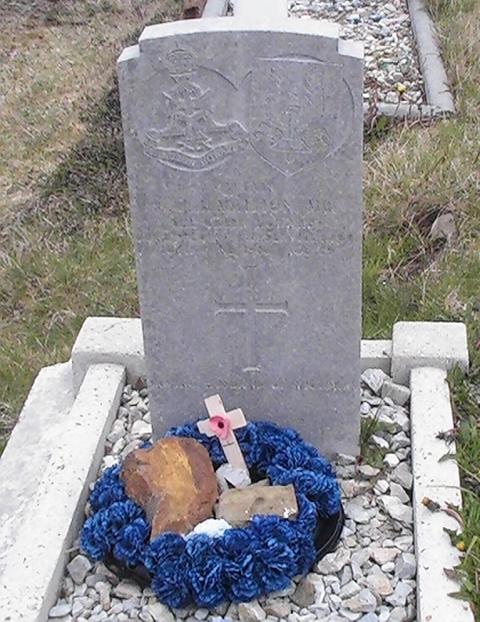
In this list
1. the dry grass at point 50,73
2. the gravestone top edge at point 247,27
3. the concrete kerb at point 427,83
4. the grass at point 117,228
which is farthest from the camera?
the dry grass at point 50,73

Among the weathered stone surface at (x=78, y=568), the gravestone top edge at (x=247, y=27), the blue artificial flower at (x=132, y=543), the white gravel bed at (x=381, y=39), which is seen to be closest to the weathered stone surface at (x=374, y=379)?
the blue artificial flower at (x=132, y=543)

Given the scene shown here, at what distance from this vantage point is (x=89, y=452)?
3070 mm

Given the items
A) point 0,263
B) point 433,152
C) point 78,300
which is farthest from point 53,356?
point 433,152

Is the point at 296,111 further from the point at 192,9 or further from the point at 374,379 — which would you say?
the point at 192,9

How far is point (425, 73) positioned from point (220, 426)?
421 centimetres

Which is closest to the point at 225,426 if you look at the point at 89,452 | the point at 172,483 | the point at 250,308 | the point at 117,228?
the point at 172,483

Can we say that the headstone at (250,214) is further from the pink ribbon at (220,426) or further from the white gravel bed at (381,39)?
the white gravel bed at (381,39)

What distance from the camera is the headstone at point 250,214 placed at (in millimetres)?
2539

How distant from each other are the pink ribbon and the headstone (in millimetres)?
190

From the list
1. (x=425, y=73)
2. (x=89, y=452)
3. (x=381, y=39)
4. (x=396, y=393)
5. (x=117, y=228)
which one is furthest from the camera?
(x=381, y=39)

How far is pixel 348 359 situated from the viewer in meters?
2.95

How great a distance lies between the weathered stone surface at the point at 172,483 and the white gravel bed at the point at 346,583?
0.20 meters

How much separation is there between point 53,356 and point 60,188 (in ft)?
5.32

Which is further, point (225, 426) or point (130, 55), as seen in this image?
point (225, 426)
